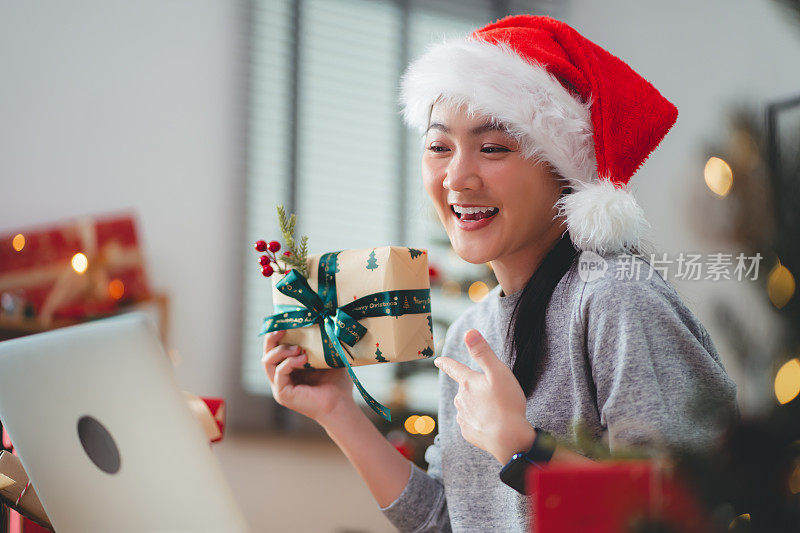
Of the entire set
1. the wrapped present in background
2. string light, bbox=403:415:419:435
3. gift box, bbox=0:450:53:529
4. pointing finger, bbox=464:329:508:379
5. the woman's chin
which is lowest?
string light, bbox=403:415:419:435

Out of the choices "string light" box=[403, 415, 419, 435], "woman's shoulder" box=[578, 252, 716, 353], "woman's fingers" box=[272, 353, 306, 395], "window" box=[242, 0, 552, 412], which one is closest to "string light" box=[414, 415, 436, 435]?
"string light" box=[403, 415, 419, 435]

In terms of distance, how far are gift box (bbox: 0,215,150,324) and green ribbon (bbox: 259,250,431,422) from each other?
45.2 inches

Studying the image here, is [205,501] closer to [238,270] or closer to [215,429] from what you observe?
[215,429]

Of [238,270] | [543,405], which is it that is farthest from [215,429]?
[238,270]

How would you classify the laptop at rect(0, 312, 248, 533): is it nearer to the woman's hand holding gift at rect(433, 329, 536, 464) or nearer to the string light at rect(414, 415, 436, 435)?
the woman's hand holding gift at rect(433, 329, 536, 464)

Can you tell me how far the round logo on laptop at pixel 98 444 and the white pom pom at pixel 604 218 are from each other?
0.67 meters

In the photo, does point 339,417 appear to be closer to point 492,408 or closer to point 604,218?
point 492,408

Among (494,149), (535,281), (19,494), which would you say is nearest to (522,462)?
(535,281)

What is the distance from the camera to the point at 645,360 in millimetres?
783

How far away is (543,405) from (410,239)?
1591 mm

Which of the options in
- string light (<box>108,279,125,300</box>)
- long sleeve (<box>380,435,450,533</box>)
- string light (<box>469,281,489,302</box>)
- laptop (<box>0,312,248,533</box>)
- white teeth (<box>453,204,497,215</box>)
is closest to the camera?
laptop (<box>0,312,248,533</box>)

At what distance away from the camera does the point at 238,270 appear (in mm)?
2314

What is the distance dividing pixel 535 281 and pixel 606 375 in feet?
0.77

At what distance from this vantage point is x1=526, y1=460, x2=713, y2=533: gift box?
0.37 metres
